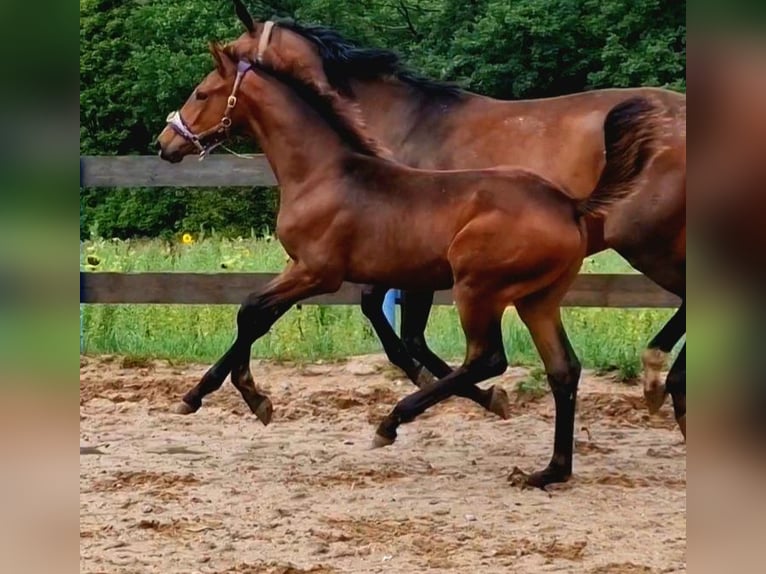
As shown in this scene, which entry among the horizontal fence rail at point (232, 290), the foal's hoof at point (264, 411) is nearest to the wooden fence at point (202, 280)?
the horizontal fence rail at point (232, 290)

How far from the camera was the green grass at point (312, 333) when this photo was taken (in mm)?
6773

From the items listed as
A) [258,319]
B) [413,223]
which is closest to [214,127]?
[258,319]

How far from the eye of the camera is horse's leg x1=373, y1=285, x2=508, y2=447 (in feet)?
13.3

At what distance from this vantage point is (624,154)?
13.6 feet

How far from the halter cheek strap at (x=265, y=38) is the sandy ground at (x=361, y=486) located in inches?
70.1

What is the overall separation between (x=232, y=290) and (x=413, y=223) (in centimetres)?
245

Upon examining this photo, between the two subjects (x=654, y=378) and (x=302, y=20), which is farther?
(x=302, y=20)

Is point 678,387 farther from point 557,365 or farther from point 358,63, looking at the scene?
point 358,63

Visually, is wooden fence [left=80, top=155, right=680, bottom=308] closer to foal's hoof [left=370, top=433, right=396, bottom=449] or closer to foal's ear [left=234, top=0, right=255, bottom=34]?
foal's ear [left=234, top=0, right=255, bottom=34]

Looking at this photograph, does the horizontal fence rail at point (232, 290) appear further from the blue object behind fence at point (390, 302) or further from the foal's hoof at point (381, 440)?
the foal's hoof at point (381, 440)

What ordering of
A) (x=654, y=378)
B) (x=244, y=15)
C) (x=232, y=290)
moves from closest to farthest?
1. (x=654, y=378)
2. (x=244, y=15)
3. (x=232, y=290)
